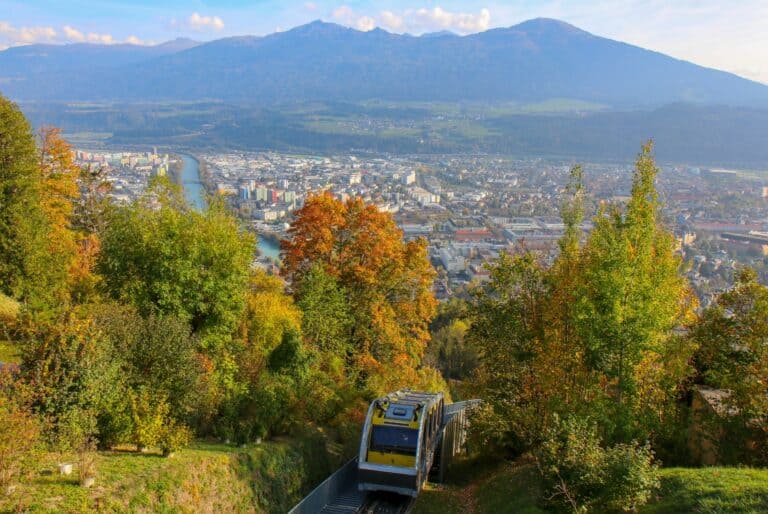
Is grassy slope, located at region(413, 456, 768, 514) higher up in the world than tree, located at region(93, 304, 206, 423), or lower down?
lower down

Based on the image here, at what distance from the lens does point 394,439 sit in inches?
514

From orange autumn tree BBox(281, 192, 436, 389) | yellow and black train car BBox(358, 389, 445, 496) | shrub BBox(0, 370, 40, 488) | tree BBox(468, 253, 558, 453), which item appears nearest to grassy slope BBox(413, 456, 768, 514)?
yellow and black train car BBox(358, 389, 445, 496)

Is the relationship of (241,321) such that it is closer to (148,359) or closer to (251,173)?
(148,359)

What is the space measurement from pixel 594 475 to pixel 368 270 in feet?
38.8

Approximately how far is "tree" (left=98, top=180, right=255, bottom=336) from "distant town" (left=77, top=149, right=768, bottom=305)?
4.65m

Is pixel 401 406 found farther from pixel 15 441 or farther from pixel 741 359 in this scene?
pixel 15 441

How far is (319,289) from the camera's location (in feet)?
58.2

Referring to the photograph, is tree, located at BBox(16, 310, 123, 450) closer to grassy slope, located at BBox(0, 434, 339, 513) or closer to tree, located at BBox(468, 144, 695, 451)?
grassy slope, located at BBox(0, 434, 339, 513)

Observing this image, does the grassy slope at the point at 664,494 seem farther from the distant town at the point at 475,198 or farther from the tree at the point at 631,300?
the distant town at the point at 475,198

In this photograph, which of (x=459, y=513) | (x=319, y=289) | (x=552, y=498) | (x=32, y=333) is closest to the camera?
(x=552, y=498)

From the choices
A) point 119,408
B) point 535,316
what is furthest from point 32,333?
point 535,316

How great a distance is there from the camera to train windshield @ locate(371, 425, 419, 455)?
12922 mm

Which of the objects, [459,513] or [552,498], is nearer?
[552,498]

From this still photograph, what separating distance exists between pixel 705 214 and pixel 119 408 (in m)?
72.3
